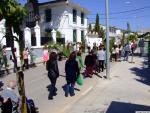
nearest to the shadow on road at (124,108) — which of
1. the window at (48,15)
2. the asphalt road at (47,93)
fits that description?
the asphalt road at (47,93)

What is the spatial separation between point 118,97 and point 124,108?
6.27 feet

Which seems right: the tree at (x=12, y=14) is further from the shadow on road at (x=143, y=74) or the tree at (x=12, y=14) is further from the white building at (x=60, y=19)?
the white building at (x=60, y=19)

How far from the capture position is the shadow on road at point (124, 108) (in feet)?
34.4

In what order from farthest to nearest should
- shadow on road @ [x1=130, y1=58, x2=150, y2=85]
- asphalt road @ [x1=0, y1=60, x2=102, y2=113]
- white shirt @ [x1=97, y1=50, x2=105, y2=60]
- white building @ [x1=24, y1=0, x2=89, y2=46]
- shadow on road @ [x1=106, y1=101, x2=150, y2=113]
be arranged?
white building @ [x1=24, y1=0, x2=89, y2=46] < white shirt @ [x1=97, y1=50, x2=105, y2=60] < shadow on road @ [x1=130, y1=58, x2=150, y2=85] < asphalt road @ [x1=0, y1=60, x2=102, y2=113] < shadow on road @ [x1=106, y1=101, x2=150, y2=113]

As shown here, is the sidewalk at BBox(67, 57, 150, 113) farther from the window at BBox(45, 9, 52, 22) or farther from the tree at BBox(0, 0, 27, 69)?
the window at BBox(45, 9, 52, 22)

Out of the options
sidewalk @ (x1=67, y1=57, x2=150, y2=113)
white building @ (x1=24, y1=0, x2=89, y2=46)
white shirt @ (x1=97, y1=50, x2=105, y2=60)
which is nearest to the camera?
sidewalk @ (x1=67, y1=57, x2=150, y2=113)

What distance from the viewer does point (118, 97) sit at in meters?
12.7

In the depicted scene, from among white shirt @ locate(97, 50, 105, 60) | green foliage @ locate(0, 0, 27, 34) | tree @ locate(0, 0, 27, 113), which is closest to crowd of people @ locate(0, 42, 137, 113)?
white shirt @ locate(97, 50, 105, 60)

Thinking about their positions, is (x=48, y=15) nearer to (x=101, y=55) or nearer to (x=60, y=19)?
(x=60, y=19)

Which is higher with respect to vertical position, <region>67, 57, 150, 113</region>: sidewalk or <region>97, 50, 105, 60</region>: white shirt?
<region>97, 50, 105, 60</region>: white shirt

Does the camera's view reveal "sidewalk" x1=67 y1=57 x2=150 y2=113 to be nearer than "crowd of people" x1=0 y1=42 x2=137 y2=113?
No

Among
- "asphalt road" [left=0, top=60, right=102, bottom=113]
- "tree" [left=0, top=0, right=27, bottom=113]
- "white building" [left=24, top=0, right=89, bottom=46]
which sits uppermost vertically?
"white building" [left=24, top=0, right=89, bottom=46]

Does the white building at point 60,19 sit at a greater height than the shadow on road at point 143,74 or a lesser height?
greater

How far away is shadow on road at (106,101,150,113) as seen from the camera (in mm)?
10477
